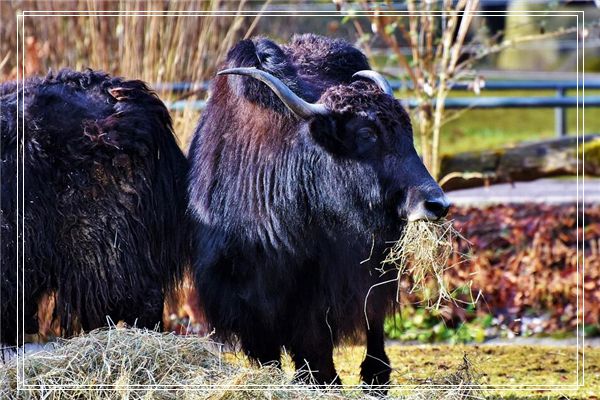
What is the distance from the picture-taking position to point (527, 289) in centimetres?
909

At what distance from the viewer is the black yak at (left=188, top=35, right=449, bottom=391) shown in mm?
5371

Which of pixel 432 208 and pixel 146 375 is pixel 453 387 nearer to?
pixel 432 208

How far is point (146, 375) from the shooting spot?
17.4ft

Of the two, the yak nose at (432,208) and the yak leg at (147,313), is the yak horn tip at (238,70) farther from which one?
the yak leg at (147,313)

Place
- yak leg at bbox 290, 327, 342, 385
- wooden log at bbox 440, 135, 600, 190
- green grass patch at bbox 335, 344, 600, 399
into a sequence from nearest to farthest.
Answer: yak leg at bbox 290, 327, 342, 385 < green grass patch at bbox 335, 344, 600, 399 < wooden log at bbox 440, 135, 600, 190

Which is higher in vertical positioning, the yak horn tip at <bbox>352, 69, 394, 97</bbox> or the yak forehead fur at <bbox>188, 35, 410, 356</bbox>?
the yak horn tip at <bbox>352, 69, 394, 97</bbox>

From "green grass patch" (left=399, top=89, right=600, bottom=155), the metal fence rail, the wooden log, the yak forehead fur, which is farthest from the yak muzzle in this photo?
"green grass patch" (left=399, top=89, right=600, bottom=155)

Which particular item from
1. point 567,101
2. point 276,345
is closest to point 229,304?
point 276,345

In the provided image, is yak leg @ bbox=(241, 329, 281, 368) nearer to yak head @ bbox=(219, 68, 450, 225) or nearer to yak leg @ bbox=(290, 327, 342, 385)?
yak leg @ bbox=(290, 327, 342, 385)

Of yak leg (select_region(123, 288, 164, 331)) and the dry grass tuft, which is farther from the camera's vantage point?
yak leg (select_region(123, 288, 164, 331))

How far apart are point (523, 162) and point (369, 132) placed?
5037 millimetres

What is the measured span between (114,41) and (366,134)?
4.19 m

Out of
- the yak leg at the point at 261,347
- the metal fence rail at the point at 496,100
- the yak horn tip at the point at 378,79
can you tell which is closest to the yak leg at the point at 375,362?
the yak leg at the point at 261,347

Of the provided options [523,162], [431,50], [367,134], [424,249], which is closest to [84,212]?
[367,134]
